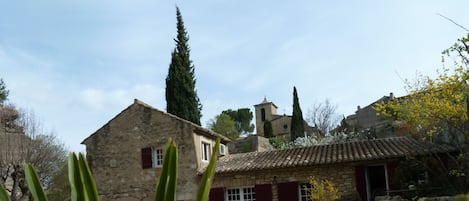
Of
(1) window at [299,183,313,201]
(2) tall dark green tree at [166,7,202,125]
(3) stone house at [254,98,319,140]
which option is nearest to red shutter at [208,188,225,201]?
(1) window at [299,183,313,201]

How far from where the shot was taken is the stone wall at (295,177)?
15977 mm

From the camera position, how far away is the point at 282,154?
18.3 m

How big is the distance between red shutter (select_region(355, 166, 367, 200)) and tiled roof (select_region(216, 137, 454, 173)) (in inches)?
19.4

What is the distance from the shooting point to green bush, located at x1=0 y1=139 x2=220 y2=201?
2.27m

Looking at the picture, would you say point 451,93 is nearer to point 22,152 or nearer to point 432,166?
point 432,166

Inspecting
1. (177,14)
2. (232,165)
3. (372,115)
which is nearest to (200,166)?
(232,165)

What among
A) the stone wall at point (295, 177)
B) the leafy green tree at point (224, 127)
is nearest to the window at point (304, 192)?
the stone wall at point (295, 177)

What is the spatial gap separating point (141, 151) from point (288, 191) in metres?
5.96

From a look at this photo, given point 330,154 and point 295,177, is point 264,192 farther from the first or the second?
point 330,154

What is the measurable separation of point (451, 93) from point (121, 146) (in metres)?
12.3

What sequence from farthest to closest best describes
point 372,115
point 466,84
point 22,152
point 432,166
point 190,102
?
point 372,115 → point 190,102 → point 22,152 → point 432,166 → point 466,84

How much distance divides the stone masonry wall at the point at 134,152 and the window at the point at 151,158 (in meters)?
0.16

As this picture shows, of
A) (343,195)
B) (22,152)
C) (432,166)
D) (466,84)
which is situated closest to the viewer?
(466,84)

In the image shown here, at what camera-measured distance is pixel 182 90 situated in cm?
2592
